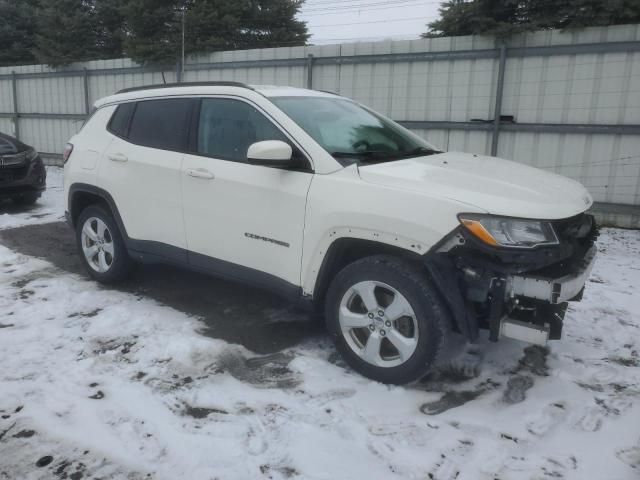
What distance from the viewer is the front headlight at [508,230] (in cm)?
280

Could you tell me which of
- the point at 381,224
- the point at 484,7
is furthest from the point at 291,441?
the point at 484,7

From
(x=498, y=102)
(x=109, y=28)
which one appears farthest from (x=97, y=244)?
(x=109, y=28)

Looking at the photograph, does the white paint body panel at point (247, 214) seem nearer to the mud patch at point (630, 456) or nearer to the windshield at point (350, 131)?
the windshield at point (350, 131)

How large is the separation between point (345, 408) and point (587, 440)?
1250mm

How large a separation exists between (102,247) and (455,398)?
3411mm

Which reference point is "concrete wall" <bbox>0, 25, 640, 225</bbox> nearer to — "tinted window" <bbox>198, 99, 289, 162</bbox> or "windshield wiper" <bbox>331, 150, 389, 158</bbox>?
"tinted window" <bbox>198, 99, 289, 162</bbox>

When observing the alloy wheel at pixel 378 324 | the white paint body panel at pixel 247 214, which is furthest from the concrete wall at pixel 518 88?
the alloy wheel at pixel 378 324

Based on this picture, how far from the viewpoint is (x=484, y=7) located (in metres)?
8.33

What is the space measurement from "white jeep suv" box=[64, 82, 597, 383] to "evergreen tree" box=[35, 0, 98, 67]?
44.5ft

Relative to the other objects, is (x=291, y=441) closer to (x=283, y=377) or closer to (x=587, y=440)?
(x=283, y=377)

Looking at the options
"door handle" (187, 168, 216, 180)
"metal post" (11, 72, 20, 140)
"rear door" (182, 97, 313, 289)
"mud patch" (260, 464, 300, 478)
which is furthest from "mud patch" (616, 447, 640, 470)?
"metal post" (11, 72, 20, 140)

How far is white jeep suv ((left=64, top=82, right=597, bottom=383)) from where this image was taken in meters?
2.91

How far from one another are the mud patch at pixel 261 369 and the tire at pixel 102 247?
1.74m

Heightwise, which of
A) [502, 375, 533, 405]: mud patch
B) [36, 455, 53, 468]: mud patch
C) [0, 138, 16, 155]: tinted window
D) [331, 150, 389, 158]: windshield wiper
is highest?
[331, 150, 389, 158]: windshield wiper
